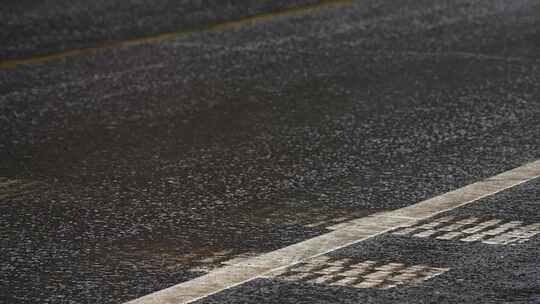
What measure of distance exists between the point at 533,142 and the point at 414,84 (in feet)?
5.59

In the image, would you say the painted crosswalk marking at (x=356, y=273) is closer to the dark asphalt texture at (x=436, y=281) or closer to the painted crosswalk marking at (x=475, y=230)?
the dark asphalt texture at (x=436, y=281)

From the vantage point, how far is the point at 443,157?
679cm

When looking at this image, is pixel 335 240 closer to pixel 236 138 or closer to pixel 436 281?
pixel 436 281

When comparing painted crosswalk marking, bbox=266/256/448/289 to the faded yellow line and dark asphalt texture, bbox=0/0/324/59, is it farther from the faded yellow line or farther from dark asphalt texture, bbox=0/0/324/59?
dark asphalt texture, bbox=0/0/324/59

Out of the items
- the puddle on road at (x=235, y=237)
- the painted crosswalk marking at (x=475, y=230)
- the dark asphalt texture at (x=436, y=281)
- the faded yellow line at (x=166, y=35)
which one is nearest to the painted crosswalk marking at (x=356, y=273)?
the dark asphalt texture at (x=436, y=281)

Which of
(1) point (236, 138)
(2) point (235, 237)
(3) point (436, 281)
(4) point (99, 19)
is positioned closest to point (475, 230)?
(3) point (436, 281)

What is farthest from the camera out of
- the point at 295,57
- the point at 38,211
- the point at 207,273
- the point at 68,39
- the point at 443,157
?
the point at 68,39

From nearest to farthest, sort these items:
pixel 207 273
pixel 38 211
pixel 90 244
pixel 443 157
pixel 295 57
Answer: pixel 207 273 → pixel 90 244 → pixel 38 211 → pixel 443 157 → pixel 295 57

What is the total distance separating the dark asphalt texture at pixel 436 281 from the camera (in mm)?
4664

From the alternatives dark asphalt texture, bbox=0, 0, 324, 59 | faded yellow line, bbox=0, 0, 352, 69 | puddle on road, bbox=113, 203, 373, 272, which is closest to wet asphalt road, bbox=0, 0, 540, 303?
puddle on road, bbox=113, 203, 373, 272

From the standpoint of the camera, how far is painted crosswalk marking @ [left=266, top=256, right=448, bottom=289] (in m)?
4.86

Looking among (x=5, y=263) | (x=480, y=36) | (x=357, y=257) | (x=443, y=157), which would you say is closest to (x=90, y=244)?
(x=5, y=263)

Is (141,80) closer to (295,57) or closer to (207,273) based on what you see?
(295,57)

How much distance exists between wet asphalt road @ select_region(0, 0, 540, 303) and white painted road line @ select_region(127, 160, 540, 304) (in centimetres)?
9
